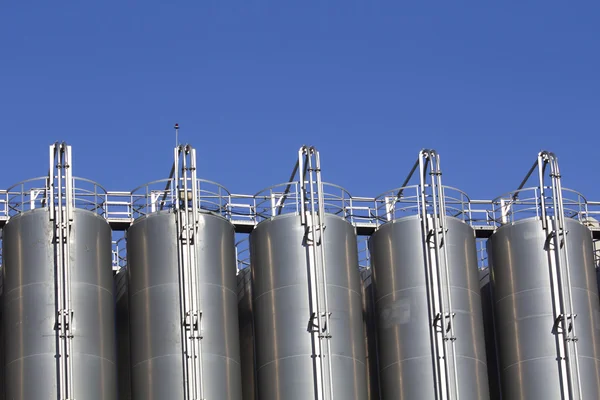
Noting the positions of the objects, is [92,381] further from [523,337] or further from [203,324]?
[523,337]

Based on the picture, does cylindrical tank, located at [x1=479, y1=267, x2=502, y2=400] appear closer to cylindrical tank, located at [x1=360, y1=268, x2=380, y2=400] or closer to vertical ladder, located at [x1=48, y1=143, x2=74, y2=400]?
cylindrical tank, located at [x1=360, y1=268, x2=380, y2=400]

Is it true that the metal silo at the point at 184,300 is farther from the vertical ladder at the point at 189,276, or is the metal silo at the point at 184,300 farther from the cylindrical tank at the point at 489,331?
the cylindrical tank at the point at 489,331

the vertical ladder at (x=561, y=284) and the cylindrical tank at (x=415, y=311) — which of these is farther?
the vertical ladder at (x=561, y=284)

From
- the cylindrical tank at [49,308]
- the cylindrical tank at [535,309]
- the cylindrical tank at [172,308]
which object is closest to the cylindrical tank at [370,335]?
the cylindrical tank at [535,309]

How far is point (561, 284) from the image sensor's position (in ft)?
244

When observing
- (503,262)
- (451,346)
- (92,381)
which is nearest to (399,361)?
(451,346)

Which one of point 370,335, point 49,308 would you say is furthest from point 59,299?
point 370,335

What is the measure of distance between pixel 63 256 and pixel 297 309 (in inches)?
386

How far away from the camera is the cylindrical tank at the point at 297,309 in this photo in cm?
7150

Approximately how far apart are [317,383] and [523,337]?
31.2 feet

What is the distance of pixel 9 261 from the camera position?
7269 cm

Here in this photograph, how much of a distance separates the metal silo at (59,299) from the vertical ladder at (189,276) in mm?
3159

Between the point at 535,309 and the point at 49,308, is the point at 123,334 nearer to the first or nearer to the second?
the point at 49,308

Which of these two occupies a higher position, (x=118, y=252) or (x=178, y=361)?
(x=118, y=252)
